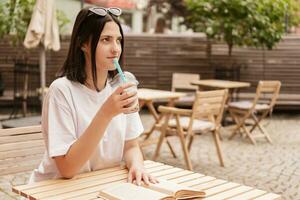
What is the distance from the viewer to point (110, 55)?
2.20 meters

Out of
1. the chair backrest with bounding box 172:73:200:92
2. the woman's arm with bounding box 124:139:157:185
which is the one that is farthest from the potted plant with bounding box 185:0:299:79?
the woman's arm with bounding box 124:139:157:185

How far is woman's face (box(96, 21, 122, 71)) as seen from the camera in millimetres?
2201

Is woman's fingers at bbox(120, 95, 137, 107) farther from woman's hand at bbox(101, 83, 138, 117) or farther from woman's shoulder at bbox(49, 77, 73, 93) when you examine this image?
woman's shoulder at bbox(49, 77, 73, 93)

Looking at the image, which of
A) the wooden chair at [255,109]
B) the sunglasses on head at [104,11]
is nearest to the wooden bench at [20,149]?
the sunglasses on head at [104,11]

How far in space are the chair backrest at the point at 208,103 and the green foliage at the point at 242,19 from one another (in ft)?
12.2

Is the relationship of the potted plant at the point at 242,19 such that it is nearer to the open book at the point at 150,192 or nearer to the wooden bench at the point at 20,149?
the wooden bench at the point at 20,149

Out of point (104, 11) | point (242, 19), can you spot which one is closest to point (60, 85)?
point (104, 11)

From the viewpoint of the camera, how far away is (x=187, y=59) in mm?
11836

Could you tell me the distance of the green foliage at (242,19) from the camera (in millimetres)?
9664

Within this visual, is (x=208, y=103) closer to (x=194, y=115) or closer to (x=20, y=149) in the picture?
(x=194, y=115)

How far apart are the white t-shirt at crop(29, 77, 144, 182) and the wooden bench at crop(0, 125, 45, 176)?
1.69 ft

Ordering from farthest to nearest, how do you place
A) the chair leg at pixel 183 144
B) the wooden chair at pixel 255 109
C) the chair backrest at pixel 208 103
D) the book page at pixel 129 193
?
1. the wooden chair at pixel 255 109
2. the chair leg at pixel 183 144
3. the chair backrest at pixel 208 103
4. the book page at pixel 129 193

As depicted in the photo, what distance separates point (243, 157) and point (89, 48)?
5.33 m

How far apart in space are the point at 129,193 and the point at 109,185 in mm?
233
